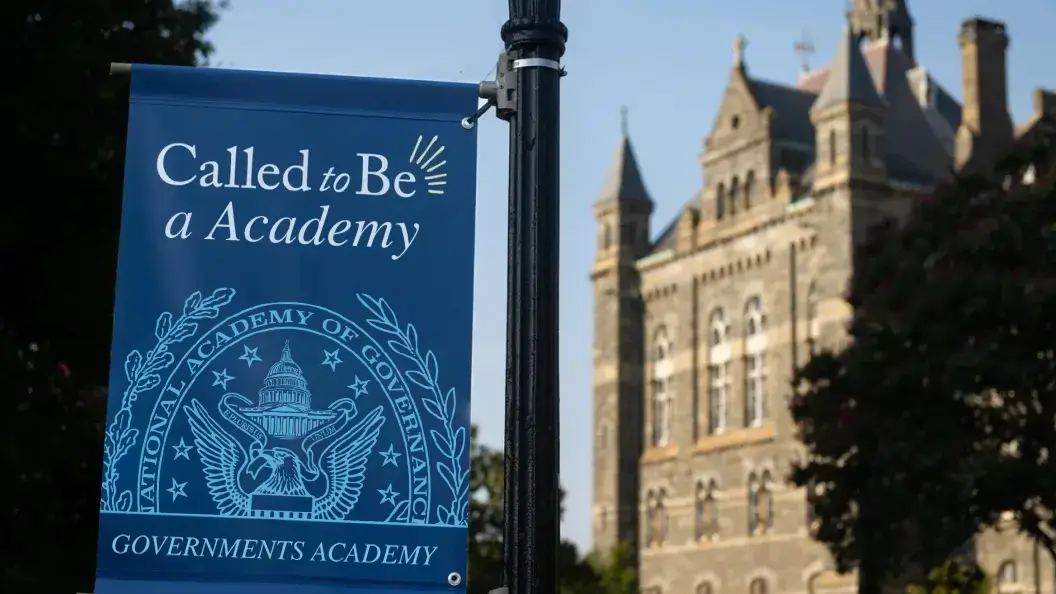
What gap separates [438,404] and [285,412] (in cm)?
49

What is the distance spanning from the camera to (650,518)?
64.6 metres

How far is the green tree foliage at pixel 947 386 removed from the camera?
2684cm

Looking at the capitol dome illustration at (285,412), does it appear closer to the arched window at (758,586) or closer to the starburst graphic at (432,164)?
the starburst graphic at (432,164)

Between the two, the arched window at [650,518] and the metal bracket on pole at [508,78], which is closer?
the metal bracket on pole at [508,78]

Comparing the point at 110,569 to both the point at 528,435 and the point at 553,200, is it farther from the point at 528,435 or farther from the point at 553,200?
the point at 553,200

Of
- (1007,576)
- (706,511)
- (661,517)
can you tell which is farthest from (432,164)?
(661,517)

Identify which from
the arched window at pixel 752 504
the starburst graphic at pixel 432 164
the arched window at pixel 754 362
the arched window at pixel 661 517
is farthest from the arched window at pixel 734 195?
the starburst graphic at pixel 432 164

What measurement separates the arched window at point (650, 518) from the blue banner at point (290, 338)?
195ft

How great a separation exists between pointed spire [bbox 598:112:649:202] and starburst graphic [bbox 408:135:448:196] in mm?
62153

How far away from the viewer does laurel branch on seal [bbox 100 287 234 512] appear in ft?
17.8

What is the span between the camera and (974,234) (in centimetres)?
2795

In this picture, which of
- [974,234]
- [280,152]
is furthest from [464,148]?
[974,234]

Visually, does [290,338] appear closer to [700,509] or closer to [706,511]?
[706,511]

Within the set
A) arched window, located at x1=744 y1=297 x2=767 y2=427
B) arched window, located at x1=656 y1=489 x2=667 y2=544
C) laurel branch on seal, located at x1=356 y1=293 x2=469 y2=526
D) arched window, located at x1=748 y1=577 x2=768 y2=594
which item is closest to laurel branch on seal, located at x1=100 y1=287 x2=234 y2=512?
laurel branch on seal, located at x1=356 y1=293 x2=469 y2=526
